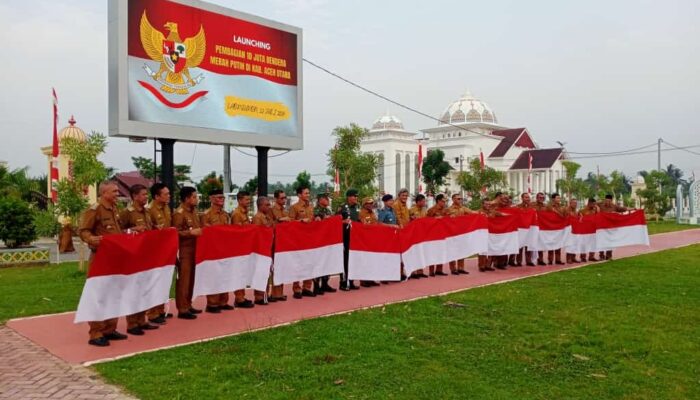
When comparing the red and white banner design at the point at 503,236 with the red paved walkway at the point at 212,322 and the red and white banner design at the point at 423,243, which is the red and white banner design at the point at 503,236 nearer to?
the red and white banner design at the point at 423,243

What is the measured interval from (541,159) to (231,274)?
Answer: 68.8 metres

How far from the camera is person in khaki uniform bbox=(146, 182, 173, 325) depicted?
7.12 metres

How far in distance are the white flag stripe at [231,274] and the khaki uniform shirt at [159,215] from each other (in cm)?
74

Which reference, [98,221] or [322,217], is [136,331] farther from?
[322,217]

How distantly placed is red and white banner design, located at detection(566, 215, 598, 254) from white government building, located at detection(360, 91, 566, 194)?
57600 mm

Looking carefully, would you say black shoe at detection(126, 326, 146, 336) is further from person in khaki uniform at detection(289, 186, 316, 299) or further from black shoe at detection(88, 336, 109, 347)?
person in khaki uniform at detection(289, 186, 316, 299)

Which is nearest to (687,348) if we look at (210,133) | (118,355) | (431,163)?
(118,355)

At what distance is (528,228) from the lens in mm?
12469

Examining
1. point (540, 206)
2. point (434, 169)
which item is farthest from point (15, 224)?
point (434, 169)

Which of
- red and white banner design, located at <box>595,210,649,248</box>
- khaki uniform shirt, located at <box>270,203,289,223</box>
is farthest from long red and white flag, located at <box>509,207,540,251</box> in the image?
khaki uniform shirt, located at <box>270,203,289,223</box>

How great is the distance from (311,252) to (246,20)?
6.99 meters

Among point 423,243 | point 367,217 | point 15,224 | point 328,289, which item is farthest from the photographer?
point 15,224

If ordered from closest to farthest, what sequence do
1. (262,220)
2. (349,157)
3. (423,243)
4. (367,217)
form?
1. (262,220)
2. (367,217)
3. (423,243)
4. (349,157)

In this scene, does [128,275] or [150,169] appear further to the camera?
[150,169]
